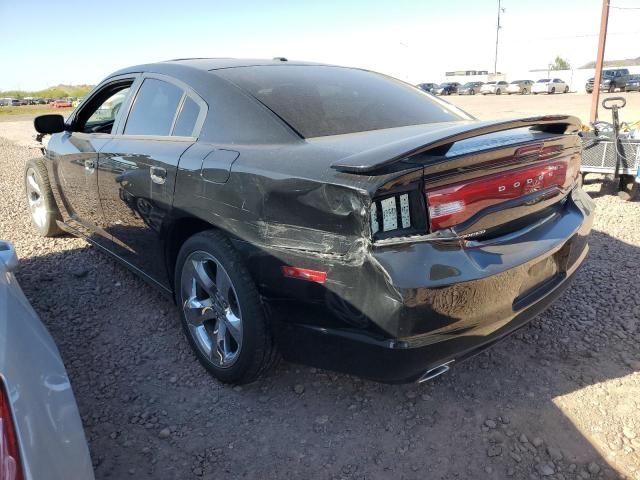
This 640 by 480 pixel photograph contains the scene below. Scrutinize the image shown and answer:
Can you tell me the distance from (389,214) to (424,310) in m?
0.37

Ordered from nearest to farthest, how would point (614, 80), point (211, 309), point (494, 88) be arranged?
point (211, 309), point (614, 80), point (494, 88)

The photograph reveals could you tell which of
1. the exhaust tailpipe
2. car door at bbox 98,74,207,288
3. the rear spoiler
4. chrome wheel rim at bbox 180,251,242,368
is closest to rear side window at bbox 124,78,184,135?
car door at bbox 98,74,207,288

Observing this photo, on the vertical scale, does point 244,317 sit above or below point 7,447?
below

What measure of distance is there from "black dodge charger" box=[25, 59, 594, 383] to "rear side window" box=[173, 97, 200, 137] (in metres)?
0.01

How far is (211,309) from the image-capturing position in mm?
2629

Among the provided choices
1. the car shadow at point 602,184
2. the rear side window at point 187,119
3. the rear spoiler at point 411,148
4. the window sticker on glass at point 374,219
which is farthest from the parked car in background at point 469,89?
the window sticker on glass at point 374,219

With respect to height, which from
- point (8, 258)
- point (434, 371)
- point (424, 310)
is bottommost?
point (434, 371)

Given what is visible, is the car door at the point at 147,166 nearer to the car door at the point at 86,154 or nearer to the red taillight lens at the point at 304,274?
the car door at the point at 86,154

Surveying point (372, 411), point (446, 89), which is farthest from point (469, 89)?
point (372, 411)

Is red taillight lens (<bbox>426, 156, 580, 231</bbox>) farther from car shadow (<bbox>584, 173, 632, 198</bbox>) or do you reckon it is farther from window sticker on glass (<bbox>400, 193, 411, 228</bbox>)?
car shadow (<bbox>584, 173, 632, 198</bbox>)

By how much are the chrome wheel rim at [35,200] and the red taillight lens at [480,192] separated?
408cm

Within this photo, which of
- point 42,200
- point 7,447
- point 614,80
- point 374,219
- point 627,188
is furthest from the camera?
point 614,80

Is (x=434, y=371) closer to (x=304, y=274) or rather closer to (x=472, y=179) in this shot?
(x=304, y=274)

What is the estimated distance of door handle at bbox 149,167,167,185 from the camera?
8.96 feet
